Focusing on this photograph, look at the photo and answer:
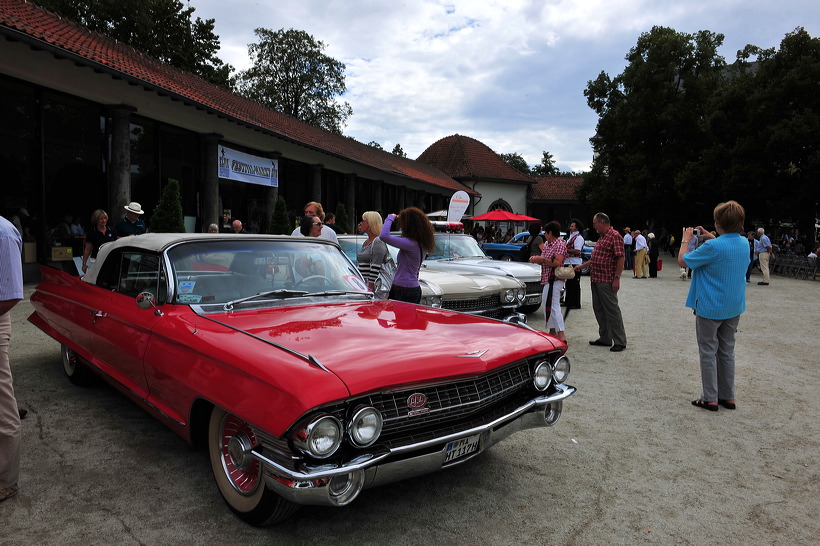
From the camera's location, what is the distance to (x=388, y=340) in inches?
118

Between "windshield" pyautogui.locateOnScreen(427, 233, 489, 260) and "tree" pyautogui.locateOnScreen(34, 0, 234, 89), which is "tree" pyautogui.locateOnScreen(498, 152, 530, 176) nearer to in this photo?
"tree" pyautogui.locateOnScreen(34, 0, 234, 89)

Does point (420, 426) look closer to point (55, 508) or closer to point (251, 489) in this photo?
point (251, 489)

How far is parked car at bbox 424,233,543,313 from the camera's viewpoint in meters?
9.07

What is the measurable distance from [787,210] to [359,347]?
101 ft

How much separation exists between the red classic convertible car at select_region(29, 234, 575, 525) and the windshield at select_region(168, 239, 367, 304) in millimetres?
10

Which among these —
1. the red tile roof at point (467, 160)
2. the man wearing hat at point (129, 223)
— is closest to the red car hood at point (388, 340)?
the man wearing hat at point (129, 223)

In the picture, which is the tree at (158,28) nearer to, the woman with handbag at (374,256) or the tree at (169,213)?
the tree at (169,213)

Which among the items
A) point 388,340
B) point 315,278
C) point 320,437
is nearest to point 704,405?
point 388,340

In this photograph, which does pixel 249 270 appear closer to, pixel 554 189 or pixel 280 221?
pixel 280 221

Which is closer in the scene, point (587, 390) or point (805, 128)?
point (587, 390)

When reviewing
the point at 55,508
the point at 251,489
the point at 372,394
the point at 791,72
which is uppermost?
the point at 791,72

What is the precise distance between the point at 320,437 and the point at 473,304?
5.31 m

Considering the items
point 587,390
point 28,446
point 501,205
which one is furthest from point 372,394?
point 501,205

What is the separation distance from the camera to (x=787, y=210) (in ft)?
89.0
